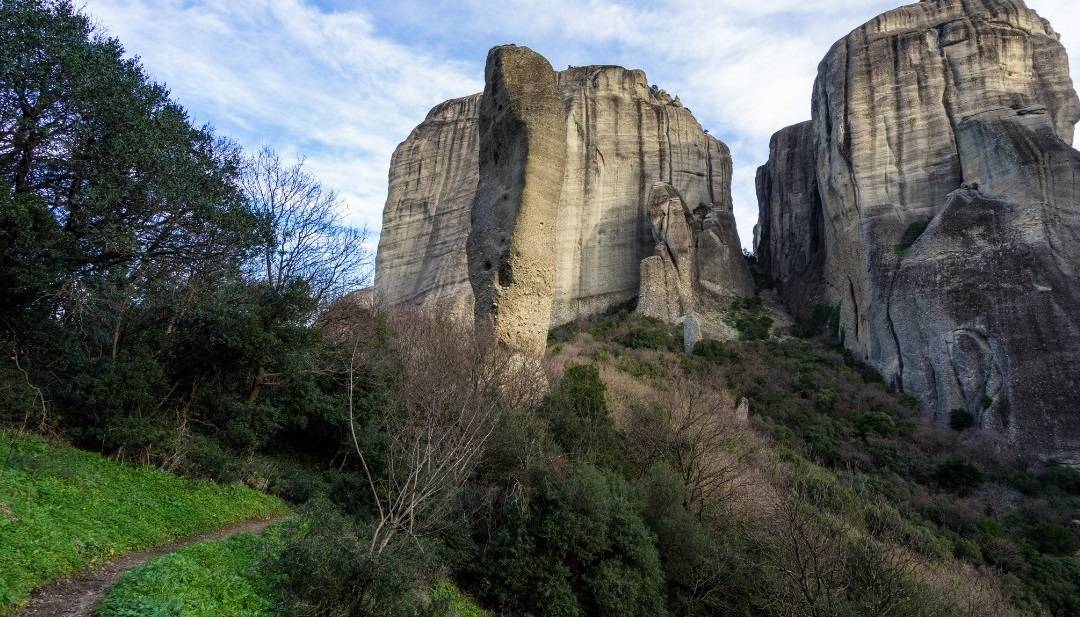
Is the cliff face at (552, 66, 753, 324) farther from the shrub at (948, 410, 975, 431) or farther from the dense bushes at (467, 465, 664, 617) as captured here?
the dense bushes at (467, 465, 664, 617)

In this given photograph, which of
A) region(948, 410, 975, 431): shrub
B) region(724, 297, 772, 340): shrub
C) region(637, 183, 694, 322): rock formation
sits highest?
region(637, 183, 694, 322): rock formation

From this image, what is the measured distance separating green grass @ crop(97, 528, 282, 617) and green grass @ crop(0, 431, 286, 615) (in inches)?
26.0

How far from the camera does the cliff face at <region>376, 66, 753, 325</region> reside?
4044 cm

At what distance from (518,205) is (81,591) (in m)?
9.55

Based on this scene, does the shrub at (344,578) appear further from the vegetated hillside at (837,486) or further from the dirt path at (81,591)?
the vegetated hillside at (837,486)

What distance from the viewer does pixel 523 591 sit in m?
8.53

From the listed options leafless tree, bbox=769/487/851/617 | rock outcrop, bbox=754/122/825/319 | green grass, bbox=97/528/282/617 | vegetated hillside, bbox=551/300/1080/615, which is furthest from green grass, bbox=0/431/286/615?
rock outcrop, bbox=754/122/825/319

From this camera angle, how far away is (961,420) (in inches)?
1067

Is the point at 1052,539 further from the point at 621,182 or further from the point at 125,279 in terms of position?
the point at 621,182

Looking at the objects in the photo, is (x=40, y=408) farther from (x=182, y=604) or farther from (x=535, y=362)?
(x=535, y=362)

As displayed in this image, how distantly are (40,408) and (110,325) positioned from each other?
179 centimetres

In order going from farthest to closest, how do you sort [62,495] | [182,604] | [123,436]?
[123,436], [62,495], [182,604]

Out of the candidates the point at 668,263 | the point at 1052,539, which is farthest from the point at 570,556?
the point at 668,263

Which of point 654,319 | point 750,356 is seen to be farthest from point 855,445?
point 654,319
